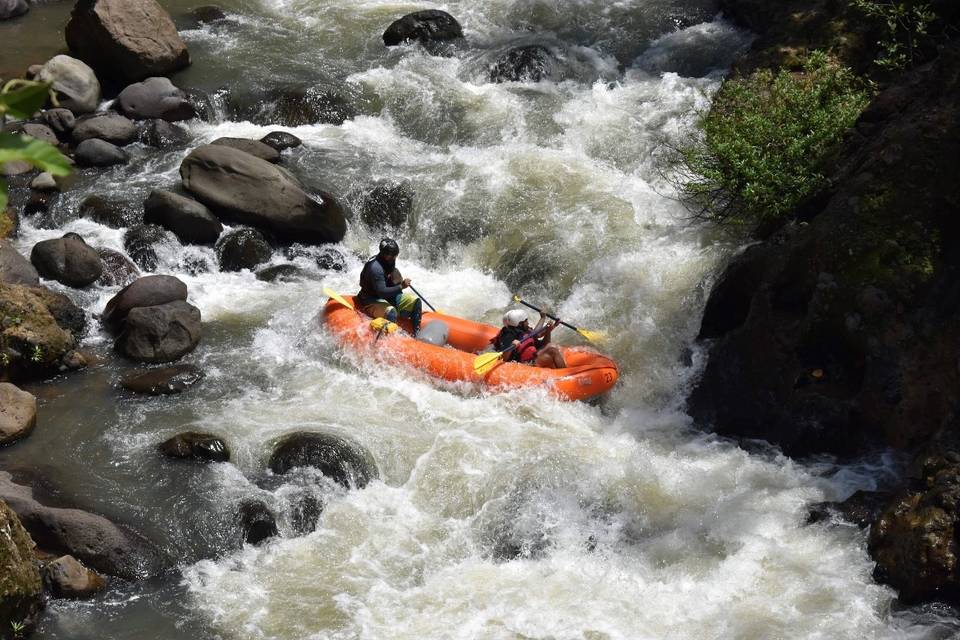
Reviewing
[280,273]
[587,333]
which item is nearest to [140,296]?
[280,273]

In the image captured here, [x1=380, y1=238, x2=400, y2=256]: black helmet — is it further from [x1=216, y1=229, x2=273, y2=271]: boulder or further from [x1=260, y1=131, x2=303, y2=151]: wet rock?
[x1=260, y1=131, x2=303, y2=151]: wet rock

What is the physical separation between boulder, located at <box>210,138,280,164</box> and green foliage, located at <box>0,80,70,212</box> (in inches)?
370

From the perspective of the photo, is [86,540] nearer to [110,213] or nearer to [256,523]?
[256,523]

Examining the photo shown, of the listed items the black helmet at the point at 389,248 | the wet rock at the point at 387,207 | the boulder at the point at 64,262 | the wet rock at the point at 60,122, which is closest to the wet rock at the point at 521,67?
the wet rock at the point at 387,207

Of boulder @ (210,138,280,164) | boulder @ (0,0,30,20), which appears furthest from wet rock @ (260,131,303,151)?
Answer: boulder @ (0,0,30,20)

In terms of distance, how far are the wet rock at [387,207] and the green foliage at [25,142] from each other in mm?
8954

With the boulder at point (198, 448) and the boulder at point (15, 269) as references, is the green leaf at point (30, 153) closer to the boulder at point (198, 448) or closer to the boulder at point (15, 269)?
the boulder at point (198, 448)

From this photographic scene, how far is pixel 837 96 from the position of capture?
9.05m

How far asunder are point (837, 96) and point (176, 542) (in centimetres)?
667

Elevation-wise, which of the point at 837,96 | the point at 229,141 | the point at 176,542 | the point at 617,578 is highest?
the point at 837,96

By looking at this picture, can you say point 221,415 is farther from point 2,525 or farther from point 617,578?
point 617,578

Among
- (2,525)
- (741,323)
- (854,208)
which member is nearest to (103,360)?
(2,525)

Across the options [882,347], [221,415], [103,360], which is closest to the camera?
[882,347]

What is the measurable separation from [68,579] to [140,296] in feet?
11.4
